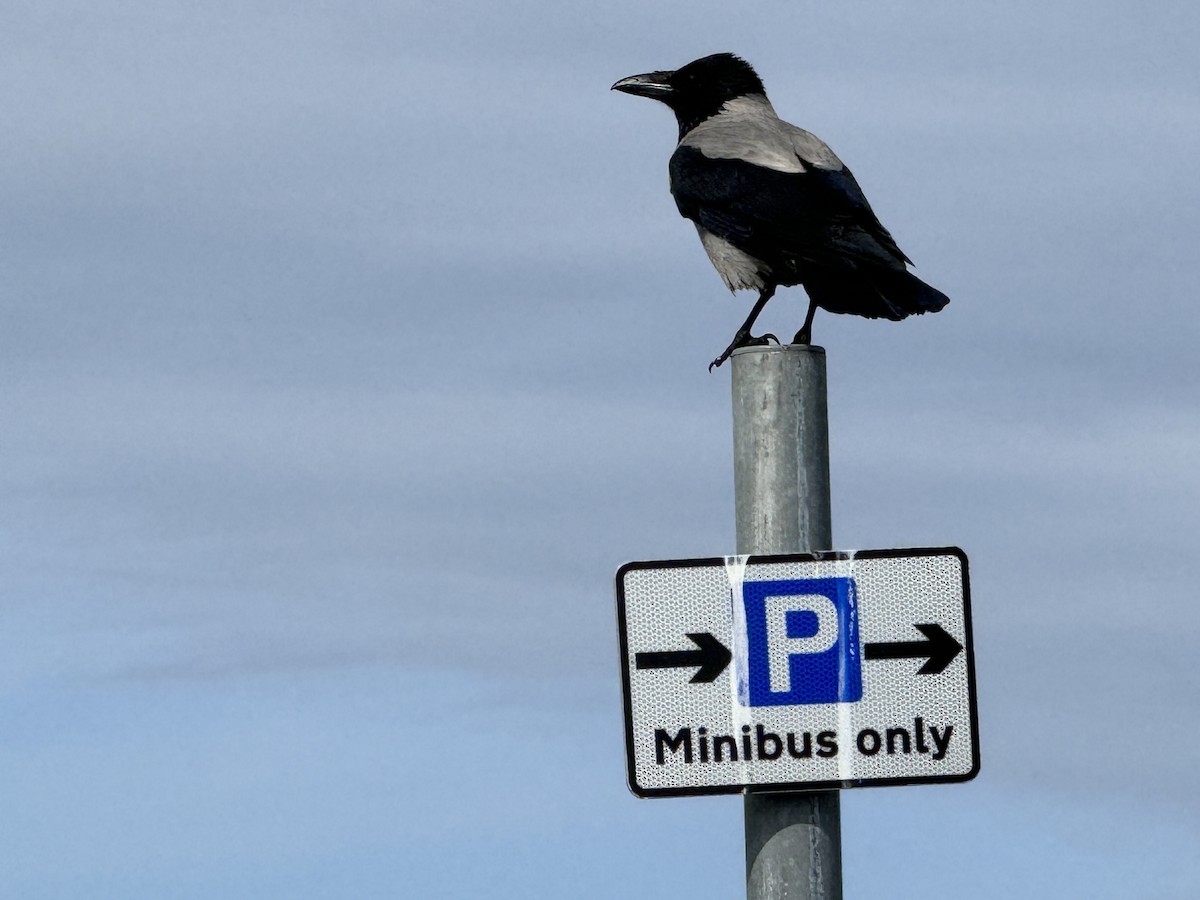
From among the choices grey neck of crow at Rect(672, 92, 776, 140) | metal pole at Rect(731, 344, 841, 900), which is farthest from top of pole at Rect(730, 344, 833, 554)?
grey neck of crow at Rect(672, 92, 776, 140)

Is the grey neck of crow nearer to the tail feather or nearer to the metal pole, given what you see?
the tail feather

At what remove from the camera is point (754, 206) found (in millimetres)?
6914

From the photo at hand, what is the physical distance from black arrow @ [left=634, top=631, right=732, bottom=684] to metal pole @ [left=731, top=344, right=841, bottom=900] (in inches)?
10.0

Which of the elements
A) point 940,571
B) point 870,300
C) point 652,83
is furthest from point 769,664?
point 652,83

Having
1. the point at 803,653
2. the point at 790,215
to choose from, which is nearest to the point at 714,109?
the point at 790,215

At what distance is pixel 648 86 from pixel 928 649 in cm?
→ 572

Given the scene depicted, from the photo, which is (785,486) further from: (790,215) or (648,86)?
(648,86)

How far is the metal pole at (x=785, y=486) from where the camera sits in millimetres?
3537

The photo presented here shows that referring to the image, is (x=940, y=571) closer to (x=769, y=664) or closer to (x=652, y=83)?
(x=769, y=664)

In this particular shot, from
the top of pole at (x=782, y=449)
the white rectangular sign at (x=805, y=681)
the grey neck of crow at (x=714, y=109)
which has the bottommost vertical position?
the white rectangular sign at (x=805, y=681)

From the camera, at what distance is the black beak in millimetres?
8859

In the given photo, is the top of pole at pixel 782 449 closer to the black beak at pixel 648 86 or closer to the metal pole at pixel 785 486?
the metal pole at pixel 785 486

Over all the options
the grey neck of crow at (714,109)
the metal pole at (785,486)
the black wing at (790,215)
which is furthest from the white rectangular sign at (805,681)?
the grey neck of crow at (714,109)

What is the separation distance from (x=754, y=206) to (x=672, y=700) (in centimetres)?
360
